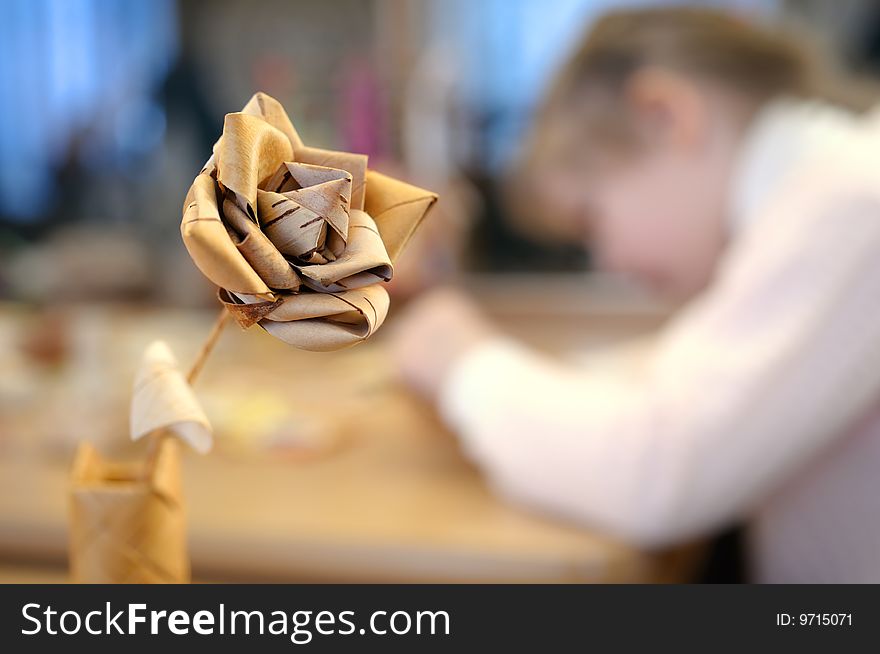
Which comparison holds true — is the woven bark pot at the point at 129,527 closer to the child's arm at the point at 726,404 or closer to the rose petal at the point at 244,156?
the rose petal at the point at 244,156

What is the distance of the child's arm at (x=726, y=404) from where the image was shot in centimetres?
49

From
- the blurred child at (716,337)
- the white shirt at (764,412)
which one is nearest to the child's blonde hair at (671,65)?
the blurred child at (716,337)

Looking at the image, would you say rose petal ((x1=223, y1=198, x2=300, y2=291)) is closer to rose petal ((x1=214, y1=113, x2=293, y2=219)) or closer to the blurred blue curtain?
rose petal ((x1=214, y1=113, x2=293, y2=219))

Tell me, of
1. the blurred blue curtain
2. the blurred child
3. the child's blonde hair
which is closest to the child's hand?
the blurred child

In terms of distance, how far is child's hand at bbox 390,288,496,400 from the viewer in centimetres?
72

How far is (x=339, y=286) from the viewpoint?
0.57 ft

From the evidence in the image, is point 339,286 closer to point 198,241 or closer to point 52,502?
point 198,241

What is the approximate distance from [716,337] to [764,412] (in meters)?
0.06

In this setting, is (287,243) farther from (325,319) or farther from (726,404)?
(726,404)

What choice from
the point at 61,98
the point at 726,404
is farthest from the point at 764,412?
the point at 61,98

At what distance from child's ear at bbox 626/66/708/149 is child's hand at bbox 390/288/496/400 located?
25 centimetres

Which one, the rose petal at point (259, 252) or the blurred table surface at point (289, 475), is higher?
the blurred table surface at point (289, 475)

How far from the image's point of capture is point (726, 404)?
Answer: 1.66 ft

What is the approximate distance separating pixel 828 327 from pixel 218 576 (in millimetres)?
433
